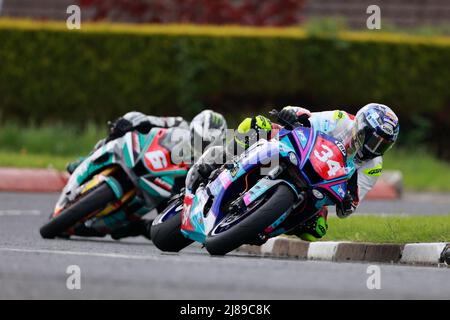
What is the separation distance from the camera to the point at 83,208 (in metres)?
13.2

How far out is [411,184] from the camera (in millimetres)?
22828

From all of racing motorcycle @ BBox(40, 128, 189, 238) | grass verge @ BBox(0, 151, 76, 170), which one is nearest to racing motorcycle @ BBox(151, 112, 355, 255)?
racing motorcycle @ BBox(40, 128, 189, 238)

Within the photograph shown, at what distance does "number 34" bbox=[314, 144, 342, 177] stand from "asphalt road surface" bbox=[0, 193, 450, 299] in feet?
2.51

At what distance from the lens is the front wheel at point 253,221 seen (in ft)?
35.2

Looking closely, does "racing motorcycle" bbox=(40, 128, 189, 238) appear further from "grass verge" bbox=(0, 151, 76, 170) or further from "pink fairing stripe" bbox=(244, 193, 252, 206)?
"grass verge" bbox=(0, 151, 76, 170)

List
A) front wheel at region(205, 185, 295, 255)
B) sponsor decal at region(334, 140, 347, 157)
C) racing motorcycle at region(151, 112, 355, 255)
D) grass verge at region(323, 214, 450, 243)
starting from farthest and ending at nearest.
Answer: grass verge at region(323, 214, 450, 243) → sponsor decal at region(334, 140, 347, 157) → racing motorcycle at region(151, 112, 355, 255) → front wheel at region(205, 185, 295, 255)

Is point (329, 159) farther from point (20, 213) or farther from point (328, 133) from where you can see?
point (20, 213)

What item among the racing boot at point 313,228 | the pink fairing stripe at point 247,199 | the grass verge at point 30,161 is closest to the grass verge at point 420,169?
the grass verge at point 30,161

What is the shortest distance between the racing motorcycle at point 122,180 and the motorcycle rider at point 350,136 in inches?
53.1

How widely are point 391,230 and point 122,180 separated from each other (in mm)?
2523

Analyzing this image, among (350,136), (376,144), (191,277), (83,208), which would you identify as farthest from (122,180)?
(191,277)

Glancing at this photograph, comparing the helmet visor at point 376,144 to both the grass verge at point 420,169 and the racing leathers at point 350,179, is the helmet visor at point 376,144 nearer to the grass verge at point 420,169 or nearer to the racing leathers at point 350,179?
the racing leathers at point 350,179

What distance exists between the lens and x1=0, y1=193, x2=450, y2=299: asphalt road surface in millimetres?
8383
